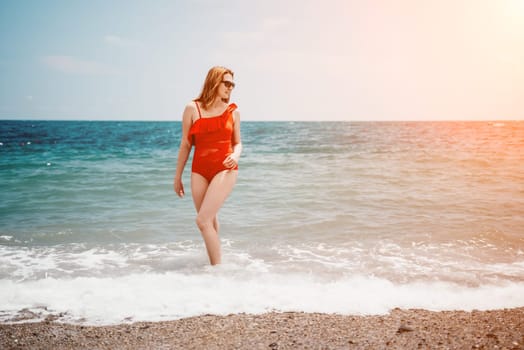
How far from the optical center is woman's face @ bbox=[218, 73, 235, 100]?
4135mm

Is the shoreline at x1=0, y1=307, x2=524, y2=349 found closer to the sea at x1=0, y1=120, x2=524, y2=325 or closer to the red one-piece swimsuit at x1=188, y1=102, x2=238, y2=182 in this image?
the sea at x1=0, y1=120, x2=524, y2=325

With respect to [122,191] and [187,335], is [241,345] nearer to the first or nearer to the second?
[187,335]

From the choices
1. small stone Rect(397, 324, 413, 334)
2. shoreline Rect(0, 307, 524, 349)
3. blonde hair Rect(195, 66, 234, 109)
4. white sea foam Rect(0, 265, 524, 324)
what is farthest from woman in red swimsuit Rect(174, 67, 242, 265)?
small stone Rect(397, 324, 413, 334)

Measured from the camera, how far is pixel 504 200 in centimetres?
886

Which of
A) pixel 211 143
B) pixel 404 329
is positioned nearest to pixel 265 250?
pixel 211 143

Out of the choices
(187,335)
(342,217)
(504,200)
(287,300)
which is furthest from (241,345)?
(504,200)

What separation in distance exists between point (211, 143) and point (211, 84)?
64cm

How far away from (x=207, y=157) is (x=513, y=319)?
3.24 m

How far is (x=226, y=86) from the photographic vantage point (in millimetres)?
4164

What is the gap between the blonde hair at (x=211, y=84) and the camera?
4113mm

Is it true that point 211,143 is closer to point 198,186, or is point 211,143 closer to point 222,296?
point 198,186

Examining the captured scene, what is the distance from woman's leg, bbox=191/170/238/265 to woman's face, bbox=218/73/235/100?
84 centimetres

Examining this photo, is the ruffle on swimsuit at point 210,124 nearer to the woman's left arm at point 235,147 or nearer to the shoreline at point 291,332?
the woman's left arm at point 235,147

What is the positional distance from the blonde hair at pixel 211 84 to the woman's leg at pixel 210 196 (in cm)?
80
